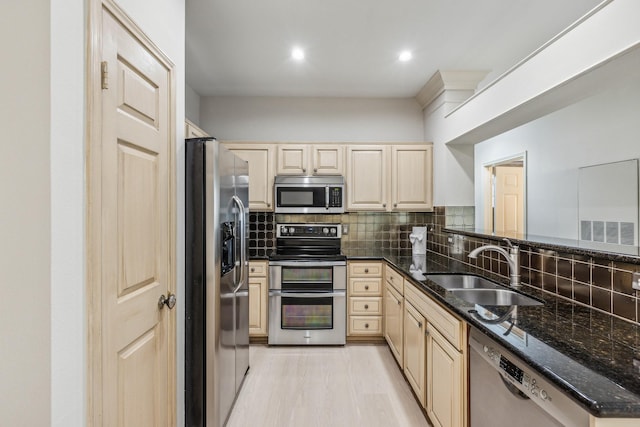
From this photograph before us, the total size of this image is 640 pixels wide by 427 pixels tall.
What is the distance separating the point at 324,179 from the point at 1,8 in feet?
9.27

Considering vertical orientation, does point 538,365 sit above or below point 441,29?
below

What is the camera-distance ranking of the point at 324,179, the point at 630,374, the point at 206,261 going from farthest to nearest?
the point at 324,179 < the point at 206,261 < the point at 630,374

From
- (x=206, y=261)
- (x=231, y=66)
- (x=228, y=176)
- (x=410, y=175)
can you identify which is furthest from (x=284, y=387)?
(x=231, y=66)

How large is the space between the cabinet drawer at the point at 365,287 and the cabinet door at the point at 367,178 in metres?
0.79

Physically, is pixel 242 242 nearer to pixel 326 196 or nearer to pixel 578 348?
pixel 326 196

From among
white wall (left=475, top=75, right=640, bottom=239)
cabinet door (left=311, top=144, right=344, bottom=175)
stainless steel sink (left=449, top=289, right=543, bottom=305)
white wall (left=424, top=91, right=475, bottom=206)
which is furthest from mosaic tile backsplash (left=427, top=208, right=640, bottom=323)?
cabinet door (left=311, top=144, right=344, bottom=175)

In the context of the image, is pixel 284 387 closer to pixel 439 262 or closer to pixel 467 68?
pixel 439 262

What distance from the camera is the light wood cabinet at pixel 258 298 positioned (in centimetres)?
336

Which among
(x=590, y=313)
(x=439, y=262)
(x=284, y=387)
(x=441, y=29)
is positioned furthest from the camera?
(x=439, y=262)

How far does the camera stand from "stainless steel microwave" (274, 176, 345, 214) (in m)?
3.52

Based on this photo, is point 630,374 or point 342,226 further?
point 342,226

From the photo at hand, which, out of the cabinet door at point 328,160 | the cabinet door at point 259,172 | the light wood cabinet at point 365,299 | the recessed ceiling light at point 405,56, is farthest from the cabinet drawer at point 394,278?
the recessed ceiling light at point 405,56

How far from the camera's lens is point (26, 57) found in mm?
864

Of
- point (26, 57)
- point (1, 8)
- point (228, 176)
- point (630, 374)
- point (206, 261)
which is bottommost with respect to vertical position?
point (630, 374)
